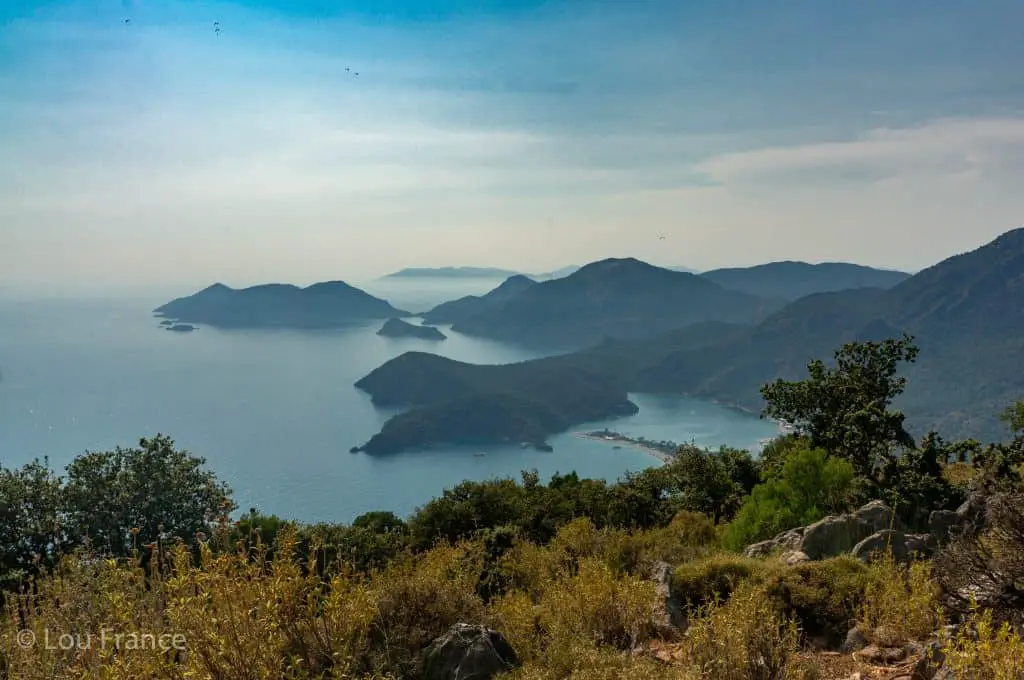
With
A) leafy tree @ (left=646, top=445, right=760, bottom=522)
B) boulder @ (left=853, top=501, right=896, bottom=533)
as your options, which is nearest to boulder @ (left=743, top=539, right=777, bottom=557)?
boulder @ (left=853, top=501, right=896, bottom=533)

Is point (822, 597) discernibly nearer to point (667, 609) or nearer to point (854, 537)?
point (667, 609)

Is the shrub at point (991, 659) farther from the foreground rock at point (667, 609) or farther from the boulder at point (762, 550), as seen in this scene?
the boulder at point (762, 550)

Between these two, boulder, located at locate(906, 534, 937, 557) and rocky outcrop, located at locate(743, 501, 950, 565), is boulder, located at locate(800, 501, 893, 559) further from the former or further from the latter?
boulder, located at locate(906, 534, 937, 557)

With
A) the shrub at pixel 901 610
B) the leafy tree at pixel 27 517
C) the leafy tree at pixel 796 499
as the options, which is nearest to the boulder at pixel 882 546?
the shrub at pixel 901 610

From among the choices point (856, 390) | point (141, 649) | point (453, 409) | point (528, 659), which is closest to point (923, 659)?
point (528, 659)

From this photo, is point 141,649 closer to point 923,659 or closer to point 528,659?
point 528,659

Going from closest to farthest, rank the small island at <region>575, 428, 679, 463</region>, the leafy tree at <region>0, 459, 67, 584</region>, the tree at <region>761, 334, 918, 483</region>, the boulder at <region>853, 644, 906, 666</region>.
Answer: the boulder at <region>853, 644, 906, 666</region> → the tree at <region>761, 334, 918, 483</region> → the leafy tree at <region>0, 459, 67, 584</region> → the small island at <region>575, 428, 679, 463</region>

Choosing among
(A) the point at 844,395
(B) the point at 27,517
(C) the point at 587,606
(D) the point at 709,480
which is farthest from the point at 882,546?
(B) the point at 27,517
